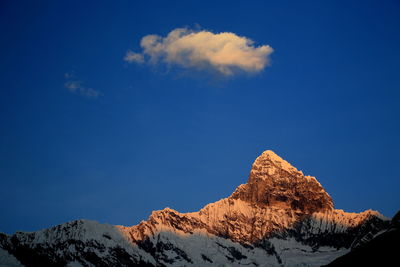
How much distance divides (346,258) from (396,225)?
839 inches

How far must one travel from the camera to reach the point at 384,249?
550 ft

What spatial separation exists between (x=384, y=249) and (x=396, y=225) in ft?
66.2

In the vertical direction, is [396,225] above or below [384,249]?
above

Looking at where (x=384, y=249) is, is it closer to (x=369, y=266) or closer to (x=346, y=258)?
(x=369, y=266)

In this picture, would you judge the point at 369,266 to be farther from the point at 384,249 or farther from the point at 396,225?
the point at 396,225

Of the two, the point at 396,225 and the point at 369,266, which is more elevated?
the point at 396,225

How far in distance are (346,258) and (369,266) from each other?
101 ft

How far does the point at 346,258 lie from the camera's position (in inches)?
7736

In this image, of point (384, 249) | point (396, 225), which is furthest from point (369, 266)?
point (396, 225)

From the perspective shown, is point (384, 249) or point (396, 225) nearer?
point (384, 249)

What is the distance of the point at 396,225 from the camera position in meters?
185

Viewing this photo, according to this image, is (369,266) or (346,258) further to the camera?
(346,258)

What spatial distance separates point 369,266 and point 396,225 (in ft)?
82.8

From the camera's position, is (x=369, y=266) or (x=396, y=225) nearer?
(x=369, y=266)
